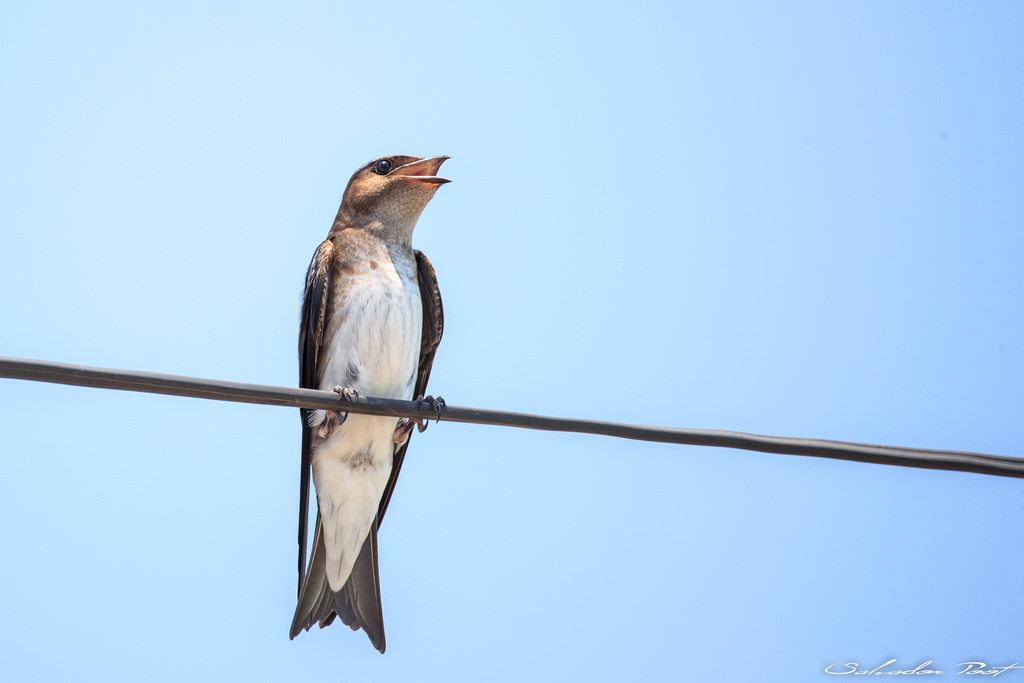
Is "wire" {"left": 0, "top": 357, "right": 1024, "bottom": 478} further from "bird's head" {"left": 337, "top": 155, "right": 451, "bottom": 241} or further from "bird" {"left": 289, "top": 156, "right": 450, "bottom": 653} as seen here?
"bird's head" {"left": 337, "top": 155, "right": 451, "bottom": 241}

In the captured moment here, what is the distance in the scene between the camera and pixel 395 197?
6.49m

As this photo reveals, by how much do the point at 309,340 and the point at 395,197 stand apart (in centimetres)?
110

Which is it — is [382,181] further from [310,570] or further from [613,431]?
[613,431]

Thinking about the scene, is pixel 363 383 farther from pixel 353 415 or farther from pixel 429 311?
pixel 429 311

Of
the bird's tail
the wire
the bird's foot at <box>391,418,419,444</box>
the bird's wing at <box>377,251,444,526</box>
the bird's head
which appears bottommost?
the bird's tail

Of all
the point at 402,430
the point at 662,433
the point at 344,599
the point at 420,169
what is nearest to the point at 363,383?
the point at 402,430

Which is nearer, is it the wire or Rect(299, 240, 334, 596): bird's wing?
the wire

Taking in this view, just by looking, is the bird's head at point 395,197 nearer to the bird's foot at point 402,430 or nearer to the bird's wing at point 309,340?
the bird's wing at point 309,340

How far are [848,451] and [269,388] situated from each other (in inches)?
75.6

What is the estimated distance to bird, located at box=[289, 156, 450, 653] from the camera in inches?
230

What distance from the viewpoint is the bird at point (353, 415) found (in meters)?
5.84

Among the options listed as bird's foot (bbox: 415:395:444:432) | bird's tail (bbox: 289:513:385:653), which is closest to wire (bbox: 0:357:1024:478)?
bird's foot (bbox: 415:395:444:432)

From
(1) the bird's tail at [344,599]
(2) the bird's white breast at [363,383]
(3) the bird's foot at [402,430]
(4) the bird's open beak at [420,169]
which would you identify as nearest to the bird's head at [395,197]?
(4) the bird's open beak at [420,169]

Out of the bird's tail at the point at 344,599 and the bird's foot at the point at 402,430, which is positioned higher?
the bird's foot at the point at 402,430
